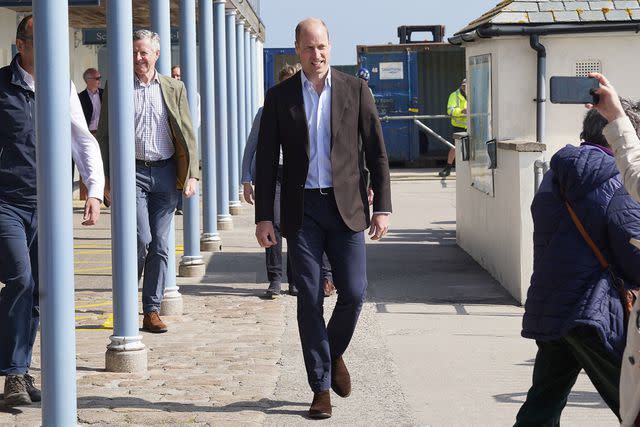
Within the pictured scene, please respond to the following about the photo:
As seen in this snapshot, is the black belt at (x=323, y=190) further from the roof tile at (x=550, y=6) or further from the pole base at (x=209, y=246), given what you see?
the pole base at (x=209, y=246)

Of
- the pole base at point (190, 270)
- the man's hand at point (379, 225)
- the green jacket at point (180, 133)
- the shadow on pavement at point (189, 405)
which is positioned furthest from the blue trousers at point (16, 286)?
the pole base at point (190, 270)

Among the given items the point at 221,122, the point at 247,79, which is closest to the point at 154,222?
the point at 221,122

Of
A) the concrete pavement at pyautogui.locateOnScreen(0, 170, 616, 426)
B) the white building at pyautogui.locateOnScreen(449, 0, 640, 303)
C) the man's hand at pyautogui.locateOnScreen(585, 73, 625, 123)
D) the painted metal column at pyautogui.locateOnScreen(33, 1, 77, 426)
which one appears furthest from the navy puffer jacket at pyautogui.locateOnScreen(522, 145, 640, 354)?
the white building at pyautogui.locateOnScreen(449, 0, 640, 303)

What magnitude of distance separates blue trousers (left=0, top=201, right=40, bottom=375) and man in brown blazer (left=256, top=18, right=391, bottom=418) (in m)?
1.18

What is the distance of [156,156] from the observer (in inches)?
371

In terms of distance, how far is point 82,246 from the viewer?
16016 mm

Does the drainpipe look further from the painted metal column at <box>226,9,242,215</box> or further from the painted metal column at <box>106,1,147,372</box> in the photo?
the painted metal column at <box>226,9,242,215</box>

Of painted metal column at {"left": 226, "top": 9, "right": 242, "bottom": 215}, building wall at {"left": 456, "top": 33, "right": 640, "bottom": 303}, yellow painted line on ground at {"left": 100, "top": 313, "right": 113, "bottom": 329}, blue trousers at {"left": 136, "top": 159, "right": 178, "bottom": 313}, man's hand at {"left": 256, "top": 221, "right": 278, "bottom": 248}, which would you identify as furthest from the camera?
painted metal column at {"left": 226, "top": 9, "right": 242, "bottom": 215}

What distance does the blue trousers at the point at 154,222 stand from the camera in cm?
933

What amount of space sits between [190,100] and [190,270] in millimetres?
1834

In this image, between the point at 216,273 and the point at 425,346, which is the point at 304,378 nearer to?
the point at 425,346

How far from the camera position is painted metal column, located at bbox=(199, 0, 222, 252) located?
14883mm

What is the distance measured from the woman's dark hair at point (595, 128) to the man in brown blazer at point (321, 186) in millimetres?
1767

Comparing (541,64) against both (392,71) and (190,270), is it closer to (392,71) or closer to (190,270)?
(190,270)
